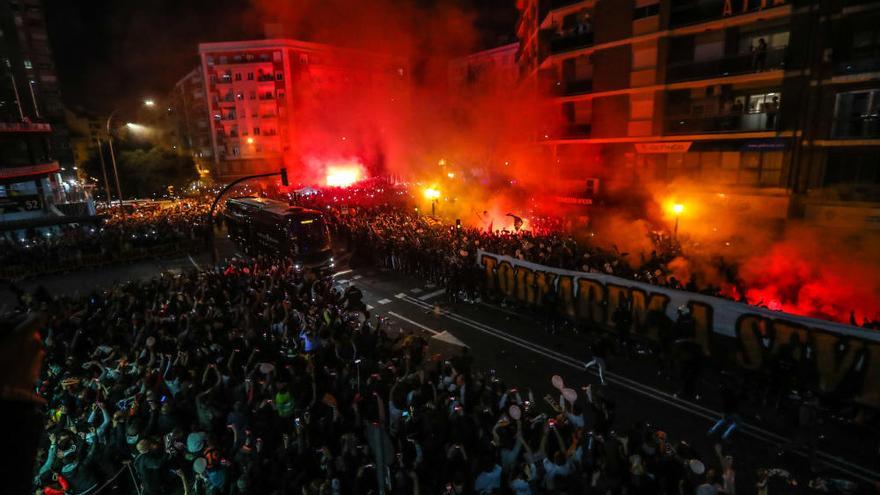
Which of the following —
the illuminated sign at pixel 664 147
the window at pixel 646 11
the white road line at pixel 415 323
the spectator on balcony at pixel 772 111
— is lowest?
the white road line at pixel 415 323

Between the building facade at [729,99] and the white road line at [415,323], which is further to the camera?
the building facade at [729,99]

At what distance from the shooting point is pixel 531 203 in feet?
95.7

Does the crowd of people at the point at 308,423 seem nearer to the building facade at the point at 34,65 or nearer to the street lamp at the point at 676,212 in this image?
the street lamp at the point at 676,212

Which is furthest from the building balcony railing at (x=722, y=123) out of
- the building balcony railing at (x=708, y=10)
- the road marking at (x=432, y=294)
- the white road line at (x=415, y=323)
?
the white road line at (x=415, y=323)

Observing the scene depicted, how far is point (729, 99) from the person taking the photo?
20188mm

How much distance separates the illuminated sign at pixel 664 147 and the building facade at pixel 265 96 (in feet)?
143

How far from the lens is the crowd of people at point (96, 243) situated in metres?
21.6

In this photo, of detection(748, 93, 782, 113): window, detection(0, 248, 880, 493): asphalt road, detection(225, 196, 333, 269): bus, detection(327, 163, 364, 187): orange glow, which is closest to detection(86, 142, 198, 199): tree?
Result: detection(327, 163, 364, 187): orange glow

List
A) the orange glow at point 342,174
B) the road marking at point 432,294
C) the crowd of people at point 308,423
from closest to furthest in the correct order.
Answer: the crowd of people at point 308,423
the road marking at point 432,294
the orange glow at point 342,174

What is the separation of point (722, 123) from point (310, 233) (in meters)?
18.3

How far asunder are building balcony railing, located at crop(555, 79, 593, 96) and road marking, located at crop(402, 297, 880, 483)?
53.3 ft

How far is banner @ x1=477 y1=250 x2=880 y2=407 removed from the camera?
8.87 metres

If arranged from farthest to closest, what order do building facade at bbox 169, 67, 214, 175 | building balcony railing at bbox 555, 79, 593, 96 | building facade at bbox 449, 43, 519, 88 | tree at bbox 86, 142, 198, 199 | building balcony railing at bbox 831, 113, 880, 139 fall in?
building facade at bbox 169, 67, 214, 175 → tree at bbox 86, 142, 198, 199 → building facade at bbox 449, 43, 519, 88 → building balcony railing at bbox 555, 79, 593, 96 → building balcony railing at bbox 831, 113, 880, 139

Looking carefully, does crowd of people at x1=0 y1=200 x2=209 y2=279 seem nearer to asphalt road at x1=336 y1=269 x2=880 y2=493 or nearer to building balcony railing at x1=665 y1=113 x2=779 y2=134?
asphalt road at x1=336 y1=269 x2=880 y2=493
